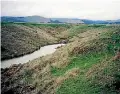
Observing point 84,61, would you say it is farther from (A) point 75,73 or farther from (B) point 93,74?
(B) point 93,74

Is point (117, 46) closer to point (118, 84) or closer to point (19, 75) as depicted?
point (118, 84)

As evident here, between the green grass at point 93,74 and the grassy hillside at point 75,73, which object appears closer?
the green grass at point 93,74

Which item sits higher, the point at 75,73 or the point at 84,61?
the point at 84,61

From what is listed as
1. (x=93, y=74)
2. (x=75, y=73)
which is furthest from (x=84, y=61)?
(x=93, y=74)

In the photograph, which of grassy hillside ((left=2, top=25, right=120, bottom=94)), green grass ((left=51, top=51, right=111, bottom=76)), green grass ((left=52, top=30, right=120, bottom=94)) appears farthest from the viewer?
green grass ((left=51, top=51, right=111, bottom=76))

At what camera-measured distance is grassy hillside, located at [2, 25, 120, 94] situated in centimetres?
2628

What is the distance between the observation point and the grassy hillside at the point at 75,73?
26.3 m

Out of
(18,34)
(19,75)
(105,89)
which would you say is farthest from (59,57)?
(18,34)

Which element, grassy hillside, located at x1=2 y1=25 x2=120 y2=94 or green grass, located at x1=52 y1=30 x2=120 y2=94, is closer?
green grass, located at x1=52 y1=30 x2=120 y2=94

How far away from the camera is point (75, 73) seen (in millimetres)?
30297

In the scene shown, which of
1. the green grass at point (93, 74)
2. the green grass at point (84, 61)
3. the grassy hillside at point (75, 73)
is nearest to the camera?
the green grass at point (93, 74)

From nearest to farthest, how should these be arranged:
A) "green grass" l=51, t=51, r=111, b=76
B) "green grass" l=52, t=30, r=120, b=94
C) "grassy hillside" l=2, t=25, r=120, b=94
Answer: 1. "green grass" l=52, t=30, r=120, b=94
2. "grassy hillside" l=2, t=25, r=120, b=94
3. "green grass" l=51, t=51, r=111, b=76

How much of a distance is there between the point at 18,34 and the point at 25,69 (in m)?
52.0

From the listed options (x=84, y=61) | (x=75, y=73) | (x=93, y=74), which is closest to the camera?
(x=93, y=74)
